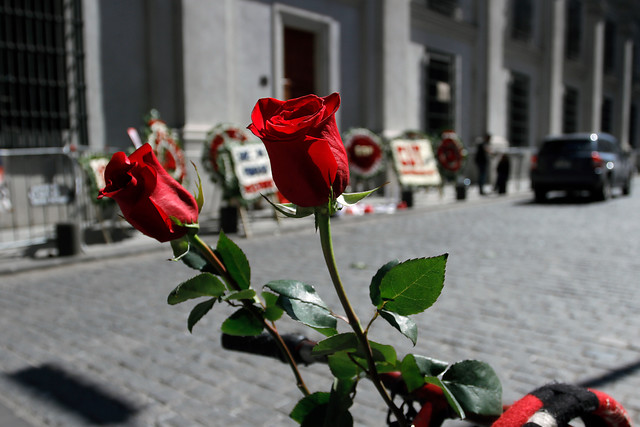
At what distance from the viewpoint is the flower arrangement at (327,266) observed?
708mm

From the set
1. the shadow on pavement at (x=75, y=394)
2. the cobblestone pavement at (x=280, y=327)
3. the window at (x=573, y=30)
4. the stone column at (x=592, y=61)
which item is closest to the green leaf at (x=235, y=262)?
the cobblestone pavement at (x=280, y=327)

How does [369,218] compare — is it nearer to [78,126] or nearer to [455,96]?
[78,126]

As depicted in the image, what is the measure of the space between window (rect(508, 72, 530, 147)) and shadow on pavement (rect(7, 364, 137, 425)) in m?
22.7

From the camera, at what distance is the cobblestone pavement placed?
344cm

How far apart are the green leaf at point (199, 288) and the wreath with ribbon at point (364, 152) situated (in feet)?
41.5

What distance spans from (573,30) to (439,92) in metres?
13.4

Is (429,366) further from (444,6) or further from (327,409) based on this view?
(444,6)

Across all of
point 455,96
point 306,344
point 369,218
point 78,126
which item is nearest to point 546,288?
point 306,344

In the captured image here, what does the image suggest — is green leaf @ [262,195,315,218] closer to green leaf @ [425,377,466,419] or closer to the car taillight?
green leaf @ [425,377,466,419]

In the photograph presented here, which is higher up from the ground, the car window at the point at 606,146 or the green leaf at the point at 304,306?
the car window at the point at 606,146

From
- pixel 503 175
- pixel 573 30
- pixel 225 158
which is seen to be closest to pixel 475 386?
pixel 225 158

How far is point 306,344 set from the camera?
1119 mm

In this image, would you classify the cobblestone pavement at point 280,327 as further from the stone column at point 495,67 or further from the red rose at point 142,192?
the stone column at point 495,67

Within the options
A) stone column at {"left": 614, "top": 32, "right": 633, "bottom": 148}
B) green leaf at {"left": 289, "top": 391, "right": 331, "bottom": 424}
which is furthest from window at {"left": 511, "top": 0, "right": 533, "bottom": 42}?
green leaf at {"left": 289, "top": 391, "right": 331, "bottom": 424}
